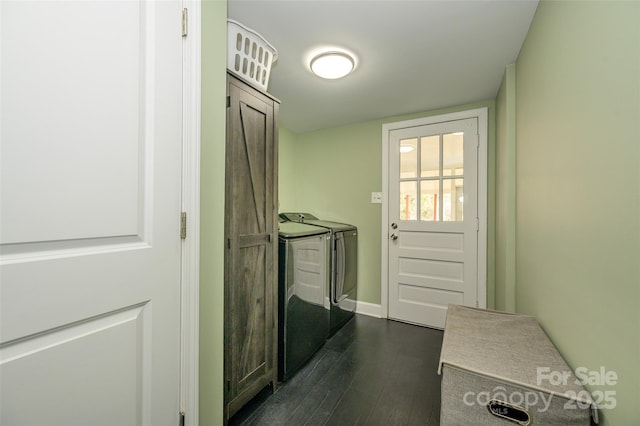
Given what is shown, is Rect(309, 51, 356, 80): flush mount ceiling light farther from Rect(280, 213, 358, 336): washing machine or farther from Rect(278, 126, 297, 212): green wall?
Rect(278, 126, 297, 212): green wall

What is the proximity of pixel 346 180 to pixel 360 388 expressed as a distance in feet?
7.08

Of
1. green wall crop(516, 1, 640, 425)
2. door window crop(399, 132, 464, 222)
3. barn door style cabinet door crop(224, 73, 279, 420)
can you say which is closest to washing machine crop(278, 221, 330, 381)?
barn door style cabinet door crop(224, 73, 279, 420)

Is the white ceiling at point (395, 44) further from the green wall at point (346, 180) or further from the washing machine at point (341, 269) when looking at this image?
the washing machine at point (341, 269)

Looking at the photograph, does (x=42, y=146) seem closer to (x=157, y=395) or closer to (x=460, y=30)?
(x=157, y=395)

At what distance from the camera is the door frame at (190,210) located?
1.04m

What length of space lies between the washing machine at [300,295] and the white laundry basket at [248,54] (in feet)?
3.24

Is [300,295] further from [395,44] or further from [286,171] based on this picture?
[286,171]

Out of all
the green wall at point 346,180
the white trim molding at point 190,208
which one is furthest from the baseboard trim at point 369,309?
the white trim molding at point 190,208

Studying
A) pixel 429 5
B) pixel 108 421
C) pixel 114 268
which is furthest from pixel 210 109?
pixel 429 5

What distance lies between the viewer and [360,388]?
178 centimetres

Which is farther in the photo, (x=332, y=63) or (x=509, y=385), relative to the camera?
(x=332, y=63)

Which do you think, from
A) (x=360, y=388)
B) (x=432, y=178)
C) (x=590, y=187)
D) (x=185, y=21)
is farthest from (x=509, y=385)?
(x=432, y=178)

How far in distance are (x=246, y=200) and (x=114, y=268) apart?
0.74 m

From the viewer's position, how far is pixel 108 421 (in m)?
0.83
